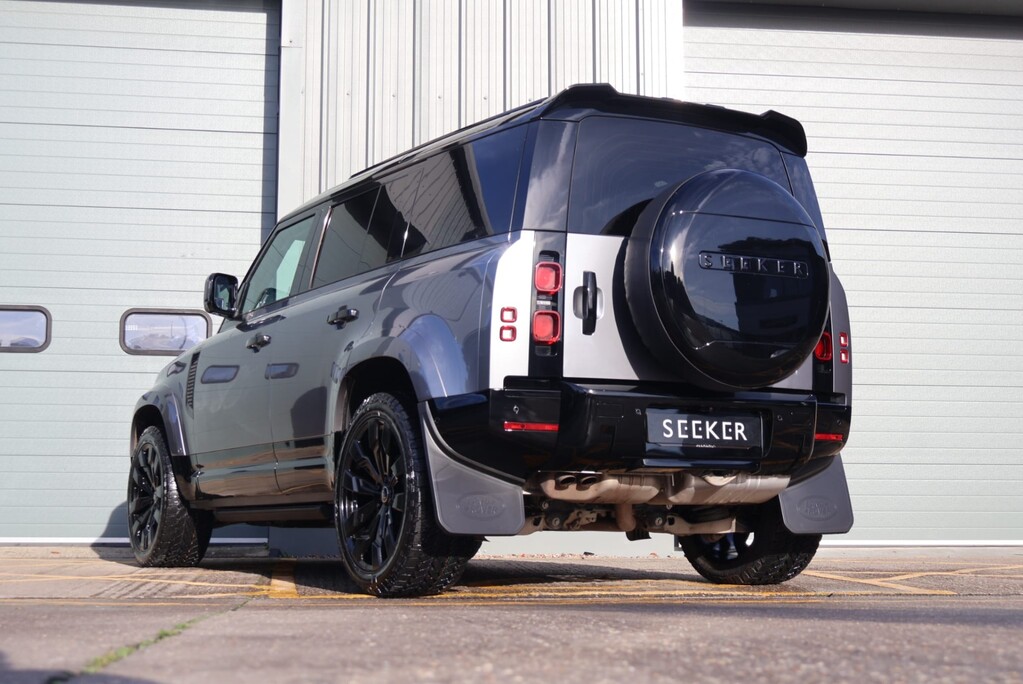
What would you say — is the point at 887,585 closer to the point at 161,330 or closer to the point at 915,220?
the point at 915,220

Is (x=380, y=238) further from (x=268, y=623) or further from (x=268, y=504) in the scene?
(x=268, y=623)

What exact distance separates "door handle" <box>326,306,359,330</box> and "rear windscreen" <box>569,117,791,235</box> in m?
1.13

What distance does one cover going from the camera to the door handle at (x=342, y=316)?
5.20 m

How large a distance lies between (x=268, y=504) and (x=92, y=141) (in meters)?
5.08

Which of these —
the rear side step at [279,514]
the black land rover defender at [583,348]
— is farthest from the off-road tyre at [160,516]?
the black land rover defender at [583,348]

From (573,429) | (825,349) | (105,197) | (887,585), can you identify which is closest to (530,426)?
(573,429)

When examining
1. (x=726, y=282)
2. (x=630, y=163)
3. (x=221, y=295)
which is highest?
(x=630, y=163)

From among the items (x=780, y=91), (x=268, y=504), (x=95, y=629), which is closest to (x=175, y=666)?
(x=95, y=629)

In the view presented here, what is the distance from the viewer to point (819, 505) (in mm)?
5188

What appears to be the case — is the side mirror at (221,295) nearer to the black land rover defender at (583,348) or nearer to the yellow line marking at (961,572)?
the black land rover defender at (583,348)

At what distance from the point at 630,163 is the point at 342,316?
138 cm

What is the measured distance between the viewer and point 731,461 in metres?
4.69

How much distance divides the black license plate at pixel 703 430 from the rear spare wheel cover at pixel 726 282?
Result: 0.15m

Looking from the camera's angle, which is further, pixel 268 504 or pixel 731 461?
pixel 268 504
